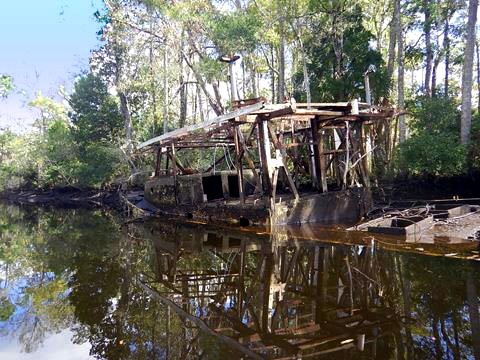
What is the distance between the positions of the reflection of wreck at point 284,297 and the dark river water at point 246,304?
0.07 ft

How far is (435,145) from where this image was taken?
14914 mm

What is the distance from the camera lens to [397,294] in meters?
5.46

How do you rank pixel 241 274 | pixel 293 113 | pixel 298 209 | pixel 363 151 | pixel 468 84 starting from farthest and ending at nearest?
1. pixel 468 84
2. pixel 363 151
3. pixel 298 209
4. pixel 293 113
5. pixel 241 274

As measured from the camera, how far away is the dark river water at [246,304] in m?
4.21

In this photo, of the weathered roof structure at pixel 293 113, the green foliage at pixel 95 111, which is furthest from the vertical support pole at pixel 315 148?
the green foliage at pixel 95 111

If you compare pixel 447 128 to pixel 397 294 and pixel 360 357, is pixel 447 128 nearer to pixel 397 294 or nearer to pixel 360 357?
pixel 397 294

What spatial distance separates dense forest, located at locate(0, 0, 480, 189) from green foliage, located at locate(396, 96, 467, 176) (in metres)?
0.04

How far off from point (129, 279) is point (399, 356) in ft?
16.8

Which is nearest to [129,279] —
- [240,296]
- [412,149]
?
[240,296]

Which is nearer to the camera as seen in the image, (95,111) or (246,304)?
(246,304)

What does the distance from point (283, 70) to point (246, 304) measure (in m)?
17.4

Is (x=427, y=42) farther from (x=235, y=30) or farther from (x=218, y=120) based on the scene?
(x=218, y=120)

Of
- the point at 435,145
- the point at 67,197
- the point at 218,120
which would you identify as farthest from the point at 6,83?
the point at 67,197

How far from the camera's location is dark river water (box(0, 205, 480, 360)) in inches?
166
